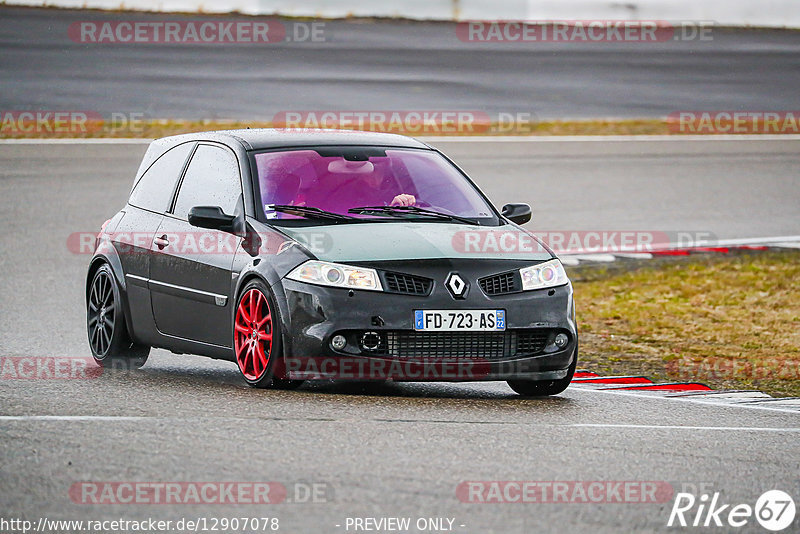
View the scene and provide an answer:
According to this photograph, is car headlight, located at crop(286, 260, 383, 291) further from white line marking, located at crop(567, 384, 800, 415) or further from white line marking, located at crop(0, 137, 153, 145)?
white line marking, located at crop(0, 137, 153, 145)

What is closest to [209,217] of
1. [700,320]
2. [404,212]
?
[404,212]

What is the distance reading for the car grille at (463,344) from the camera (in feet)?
27.2

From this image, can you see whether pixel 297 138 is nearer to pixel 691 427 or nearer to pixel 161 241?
pixel 161 241

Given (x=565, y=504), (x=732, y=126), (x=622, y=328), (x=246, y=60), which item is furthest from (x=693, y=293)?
(x=246, y=60)

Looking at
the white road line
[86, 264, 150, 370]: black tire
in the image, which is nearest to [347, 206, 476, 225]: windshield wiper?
[86, 264, 150, 370]: black tire

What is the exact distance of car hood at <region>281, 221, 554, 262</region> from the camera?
845cm

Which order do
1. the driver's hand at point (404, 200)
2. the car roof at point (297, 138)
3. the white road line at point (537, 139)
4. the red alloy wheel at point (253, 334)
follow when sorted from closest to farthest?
the red alloy wheel at point (253, 334) → the driver's hand at point (404, 200) → the car roof at point (297, 138) → the white road line at point (537, 139)

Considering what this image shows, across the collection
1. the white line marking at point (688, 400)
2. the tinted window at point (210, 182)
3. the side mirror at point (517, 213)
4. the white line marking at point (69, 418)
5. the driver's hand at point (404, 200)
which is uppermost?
the tinted window at point (210, 182)

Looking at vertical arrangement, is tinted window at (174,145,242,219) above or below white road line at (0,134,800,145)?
below

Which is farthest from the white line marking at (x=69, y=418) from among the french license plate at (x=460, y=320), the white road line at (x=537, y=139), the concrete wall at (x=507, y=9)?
the concrete wall at (x=507, y=9)

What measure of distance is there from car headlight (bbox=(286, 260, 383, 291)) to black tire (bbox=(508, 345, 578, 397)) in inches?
43.8

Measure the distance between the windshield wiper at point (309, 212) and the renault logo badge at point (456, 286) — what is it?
911mm

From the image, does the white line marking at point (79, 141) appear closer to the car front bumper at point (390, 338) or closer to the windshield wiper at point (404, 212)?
the windshield wiper at point (404, 212)

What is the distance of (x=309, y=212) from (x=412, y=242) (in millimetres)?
738
